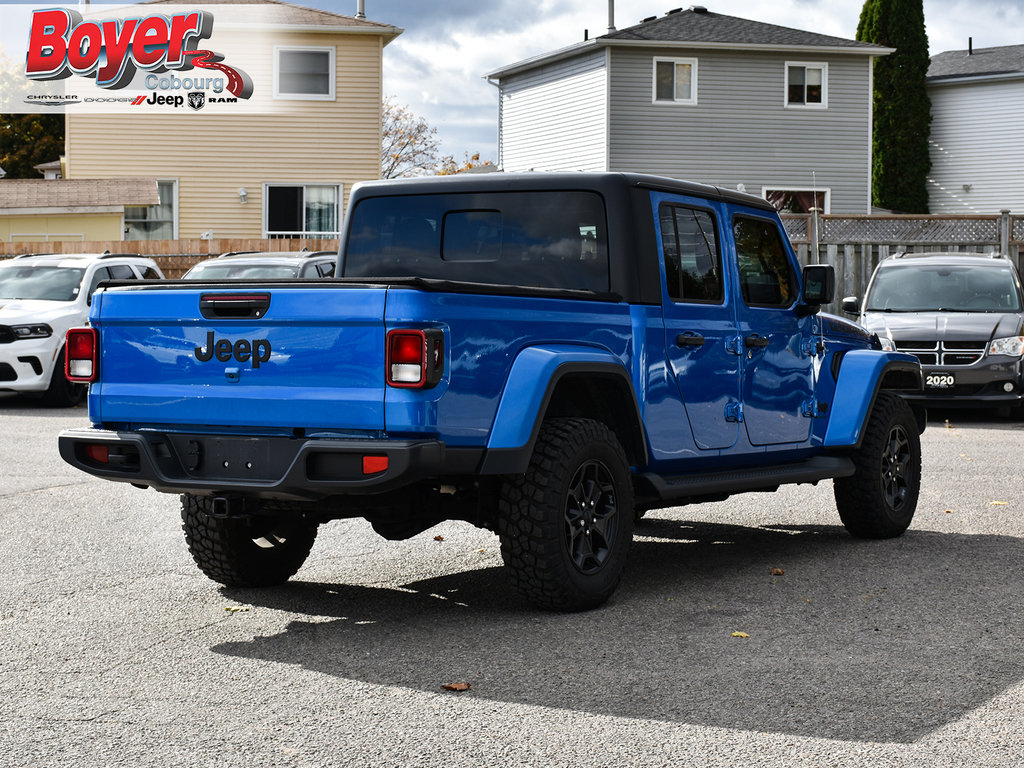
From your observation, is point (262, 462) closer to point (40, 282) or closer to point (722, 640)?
point (722, 640)

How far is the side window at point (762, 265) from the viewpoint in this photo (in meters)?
8.04

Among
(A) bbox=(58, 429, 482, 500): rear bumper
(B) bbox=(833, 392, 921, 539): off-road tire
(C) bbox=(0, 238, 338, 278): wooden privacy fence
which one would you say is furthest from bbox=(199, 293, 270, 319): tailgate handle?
(C) bbox=(0, 238, 338, 278): wooden privacy fence

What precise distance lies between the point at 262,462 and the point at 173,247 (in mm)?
23300

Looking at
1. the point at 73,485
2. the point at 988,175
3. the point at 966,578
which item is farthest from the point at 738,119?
the point at 966,578

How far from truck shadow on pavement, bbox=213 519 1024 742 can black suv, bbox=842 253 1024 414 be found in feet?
28.2

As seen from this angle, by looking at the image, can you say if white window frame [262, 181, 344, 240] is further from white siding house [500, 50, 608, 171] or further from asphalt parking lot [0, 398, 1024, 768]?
asphalt parking lot [0, 398, 1024, 768]

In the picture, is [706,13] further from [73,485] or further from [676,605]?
[676,605]

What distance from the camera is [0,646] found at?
5906mm

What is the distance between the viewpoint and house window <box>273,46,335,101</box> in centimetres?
3356

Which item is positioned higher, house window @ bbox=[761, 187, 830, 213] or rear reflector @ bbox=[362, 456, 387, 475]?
house window @ bbox=[761, 187, 830, 213]

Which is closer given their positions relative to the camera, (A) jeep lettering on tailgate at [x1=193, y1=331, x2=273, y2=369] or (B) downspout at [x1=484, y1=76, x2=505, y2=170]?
(A) jeep lettering on tailgate at [x1=193, y1=331, x2=273, y2=369]

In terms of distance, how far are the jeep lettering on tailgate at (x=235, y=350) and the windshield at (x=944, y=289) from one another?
1298cm

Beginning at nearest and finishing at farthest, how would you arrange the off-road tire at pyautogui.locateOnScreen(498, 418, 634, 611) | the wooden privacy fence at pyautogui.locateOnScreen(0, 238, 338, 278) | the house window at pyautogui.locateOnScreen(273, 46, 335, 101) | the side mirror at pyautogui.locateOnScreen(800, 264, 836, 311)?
the off-road tire at pyautogui.locateOnScreen(498, 418, 634, 611), the side mirror at pyautogui.locateOnScreen(800, 264, 836, 311), the wooden privacy fence at pyautogui.locateOnScreen(0, 238, 338, 278), the house window at pyautogui.locateOnScreen(273, 46, 335, 101)

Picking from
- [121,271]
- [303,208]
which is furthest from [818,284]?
[303,208]
